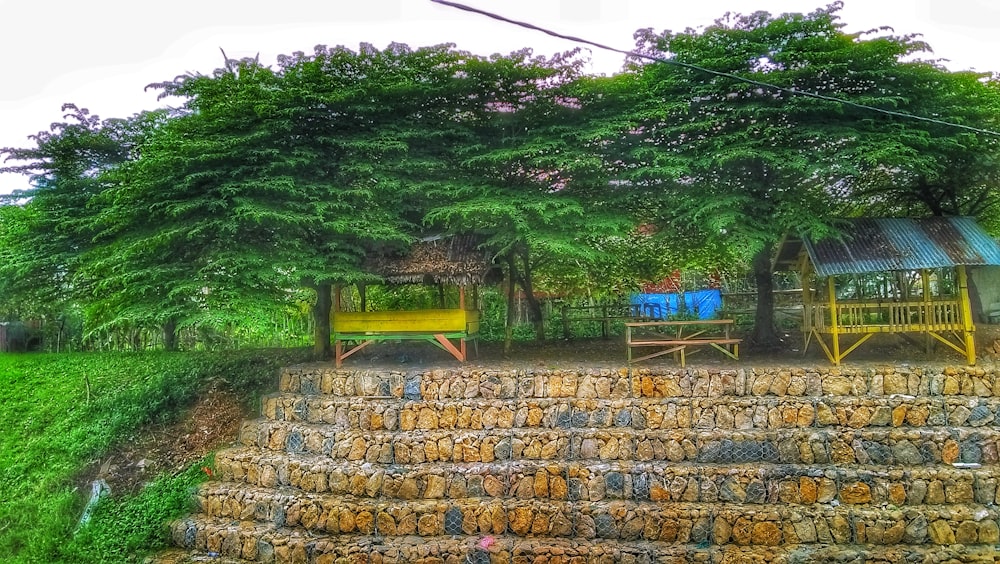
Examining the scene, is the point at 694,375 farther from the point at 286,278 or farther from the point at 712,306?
the point at 286,278

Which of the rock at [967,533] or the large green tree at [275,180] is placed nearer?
the rock at [967,533]

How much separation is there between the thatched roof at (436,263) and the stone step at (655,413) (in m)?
2.38

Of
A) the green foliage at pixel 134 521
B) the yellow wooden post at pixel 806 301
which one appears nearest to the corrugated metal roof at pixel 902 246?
the yellow wooden post at pixel 806 301

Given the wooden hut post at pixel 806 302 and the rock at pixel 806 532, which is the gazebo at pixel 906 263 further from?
the rock at pixel 806 532

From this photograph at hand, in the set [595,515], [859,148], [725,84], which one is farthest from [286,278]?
[859,148]

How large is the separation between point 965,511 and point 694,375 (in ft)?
11.9

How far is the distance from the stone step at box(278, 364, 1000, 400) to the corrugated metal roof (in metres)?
1.71

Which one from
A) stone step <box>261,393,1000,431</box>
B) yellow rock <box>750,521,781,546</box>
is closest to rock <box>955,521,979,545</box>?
stone step <box>261,393,1000,431</box>

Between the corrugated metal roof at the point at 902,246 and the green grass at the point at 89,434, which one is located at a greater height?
the corrugated metal roof at the point at 902,246

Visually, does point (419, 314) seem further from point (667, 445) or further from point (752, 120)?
point (752, 120)

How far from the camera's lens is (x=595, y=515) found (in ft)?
23.6

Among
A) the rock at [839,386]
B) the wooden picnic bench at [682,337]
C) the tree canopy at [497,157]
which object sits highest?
the tree canopy at [497,157]

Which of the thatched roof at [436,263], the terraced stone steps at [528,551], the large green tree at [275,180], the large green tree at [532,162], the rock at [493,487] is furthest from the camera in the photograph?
the thatched roof at [436,263]

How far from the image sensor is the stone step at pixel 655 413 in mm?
7859
